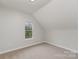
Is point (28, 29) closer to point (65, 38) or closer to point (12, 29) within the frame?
point (12, 29)

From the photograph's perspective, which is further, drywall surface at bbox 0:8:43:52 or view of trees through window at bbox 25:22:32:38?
view of trees through window at bbox 25:22:32:38

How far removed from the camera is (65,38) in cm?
418

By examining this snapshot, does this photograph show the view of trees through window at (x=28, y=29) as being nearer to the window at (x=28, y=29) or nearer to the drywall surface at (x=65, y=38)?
the window at (x=28, y=29)

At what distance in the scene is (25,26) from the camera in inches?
199

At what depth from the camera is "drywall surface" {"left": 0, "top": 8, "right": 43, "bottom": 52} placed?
3809 millimetres

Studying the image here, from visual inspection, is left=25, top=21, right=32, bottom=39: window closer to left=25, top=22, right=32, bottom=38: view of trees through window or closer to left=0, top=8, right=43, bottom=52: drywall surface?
left=25, top=22, right=32, bottom=38: view of trees through window

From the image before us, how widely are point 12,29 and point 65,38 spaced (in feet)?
8.45

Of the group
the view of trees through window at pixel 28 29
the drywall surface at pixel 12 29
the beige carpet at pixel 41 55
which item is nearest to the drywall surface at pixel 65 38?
the beige carpet at pixel 41 55

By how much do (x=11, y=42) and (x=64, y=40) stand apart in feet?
8.38

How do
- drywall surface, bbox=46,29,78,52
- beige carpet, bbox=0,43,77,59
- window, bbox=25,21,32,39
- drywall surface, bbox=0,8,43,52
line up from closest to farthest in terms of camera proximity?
beige carpet, bbox=0,43,77,59 → drywall surface, bbox=46,29,78,52 → drywall surface, bbox=0,8,43,52 → window, bbox=25,21,32,39

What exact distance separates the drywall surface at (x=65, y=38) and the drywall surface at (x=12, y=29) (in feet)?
4.74

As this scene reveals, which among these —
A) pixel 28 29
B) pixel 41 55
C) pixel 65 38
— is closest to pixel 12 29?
pixel 28 29

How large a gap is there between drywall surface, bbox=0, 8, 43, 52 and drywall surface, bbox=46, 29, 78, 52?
1.44 meters

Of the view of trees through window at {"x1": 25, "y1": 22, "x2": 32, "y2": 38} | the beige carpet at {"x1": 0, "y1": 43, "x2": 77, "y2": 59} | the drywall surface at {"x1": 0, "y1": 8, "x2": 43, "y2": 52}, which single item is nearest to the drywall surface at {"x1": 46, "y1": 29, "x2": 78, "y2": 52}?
the beige carpet at {"x1": 0, "y1": 43, "x2": 77, "y2": 59}
